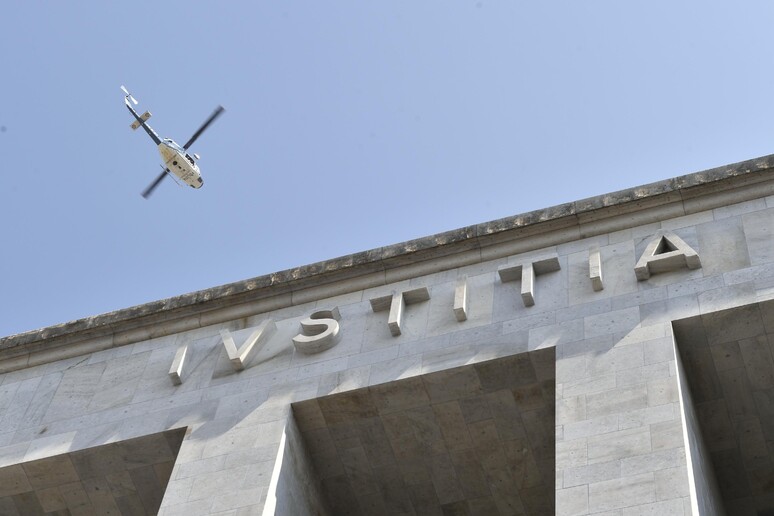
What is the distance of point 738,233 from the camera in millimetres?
24109

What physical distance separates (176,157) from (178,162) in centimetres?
23

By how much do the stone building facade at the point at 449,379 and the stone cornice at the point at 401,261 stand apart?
0.04 meters

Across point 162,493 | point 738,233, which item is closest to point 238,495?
point 162,493

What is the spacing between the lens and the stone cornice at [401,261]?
25.2 metres

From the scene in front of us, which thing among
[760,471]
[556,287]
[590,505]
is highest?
[556,287]

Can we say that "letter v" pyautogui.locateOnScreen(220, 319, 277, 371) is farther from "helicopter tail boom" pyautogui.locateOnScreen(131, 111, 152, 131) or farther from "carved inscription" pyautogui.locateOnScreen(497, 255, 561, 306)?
"helicopter tail boom" pyautogui.locateOnScreen(131, 111, 152, 131)

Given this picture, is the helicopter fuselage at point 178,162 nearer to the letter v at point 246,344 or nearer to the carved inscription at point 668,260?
the letter v at point 246,344

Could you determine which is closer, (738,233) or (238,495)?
(238,495)

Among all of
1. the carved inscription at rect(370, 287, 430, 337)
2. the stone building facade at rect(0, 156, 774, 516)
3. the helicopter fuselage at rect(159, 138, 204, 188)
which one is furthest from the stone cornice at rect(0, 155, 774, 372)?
the helicopter fuselage at rect(159, 138, 204, 188)

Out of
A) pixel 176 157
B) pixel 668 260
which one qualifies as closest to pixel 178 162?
pixel 176 157

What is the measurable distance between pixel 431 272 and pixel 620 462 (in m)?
7.12

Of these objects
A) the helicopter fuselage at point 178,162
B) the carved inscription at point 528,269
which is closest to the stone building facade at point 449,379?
the carved inscription at point 528,269

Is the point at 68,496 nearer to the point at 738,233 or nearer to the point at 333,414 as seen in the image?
the point at 333,414

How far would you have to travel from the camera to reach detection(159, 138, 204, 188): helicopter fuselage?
59.0 m
